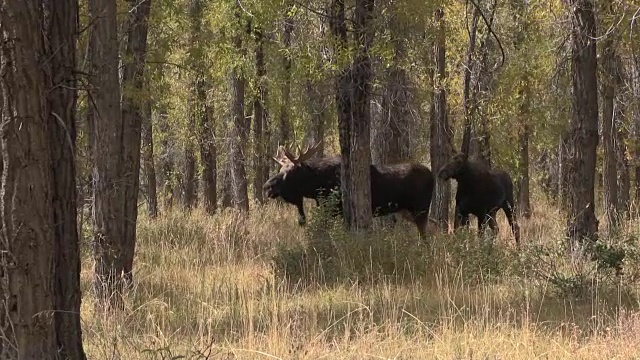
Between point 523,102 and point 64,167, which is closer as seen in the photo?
point 64,167

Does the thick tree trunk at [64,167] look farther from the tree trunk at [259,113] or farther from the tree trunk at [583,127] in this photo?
the tree trunk at [259,113]

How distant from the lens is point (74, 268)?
3.90 m

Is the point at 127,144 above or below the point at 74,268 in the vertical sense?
above

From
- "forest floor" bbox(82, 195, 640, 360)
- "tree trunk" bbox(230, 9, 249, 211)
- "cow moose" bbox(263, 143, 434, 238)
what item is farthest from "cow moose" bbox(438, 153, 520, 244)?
"tree trunk" bbox(230, 9, 249, 211)

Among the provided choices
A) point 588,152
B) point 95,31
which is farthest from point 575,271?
point 95,31

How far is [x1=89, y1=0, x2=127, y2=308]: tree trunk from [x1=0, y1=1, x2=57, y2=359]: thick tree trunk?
3097 mm

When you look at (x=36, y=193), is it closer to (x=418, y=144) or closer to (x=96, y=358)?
(x=96, y=358)

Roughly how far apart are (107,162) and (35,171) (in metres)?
3.88

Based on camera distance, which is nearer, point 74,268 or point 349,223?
point 74,268

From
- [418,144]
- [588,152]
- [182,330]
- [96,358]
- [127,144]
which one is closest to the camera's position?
[96,358]

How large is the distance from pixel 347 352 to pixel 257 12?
8359 millimetres

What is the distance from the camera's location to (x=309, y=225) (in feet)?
35.3

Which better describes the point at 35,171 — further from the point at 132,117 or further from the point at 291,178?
the point at 291,178

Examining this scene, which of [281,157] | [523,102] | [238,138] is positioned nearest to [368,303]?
[281,157]
